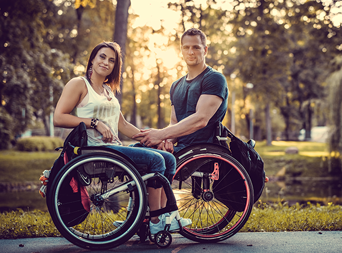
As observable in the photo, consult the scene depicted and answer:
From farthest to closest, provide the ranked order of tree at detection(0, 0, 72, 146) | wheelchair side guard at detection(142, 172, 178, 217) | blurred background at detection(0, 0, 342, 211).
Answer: blurred background at detection(0, 0, 342, 211) → tree at detection(0, 0, 72, 146) → wheelchair side guard at detection(142, 172, 178, 217)

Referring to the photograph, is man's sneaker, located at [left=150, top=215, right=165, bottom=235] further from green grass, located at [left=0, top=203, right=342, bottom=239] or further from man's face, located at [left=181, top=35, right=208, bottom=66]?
man's face, located at [left=181, top=35, right=208, bottom=66]

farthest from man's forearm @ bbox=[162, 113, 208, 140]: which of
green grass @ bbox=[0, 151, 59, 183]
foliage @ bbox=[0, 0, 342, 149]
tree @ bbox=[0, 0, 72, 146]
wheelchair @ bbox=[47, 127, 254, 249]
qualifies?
green grass @ bbox=[0, 151, 59, 183]

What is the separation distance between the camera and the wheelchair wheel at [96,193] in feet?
9.45

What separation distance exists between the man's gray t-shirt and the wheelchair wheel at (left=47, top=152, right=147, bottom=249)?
73 cm

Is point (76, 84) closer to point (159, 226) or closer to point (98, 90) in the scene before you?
point (98, 90)

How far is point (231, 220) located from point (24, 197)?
9.48 m

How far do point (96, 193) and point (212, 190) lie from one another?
107cm

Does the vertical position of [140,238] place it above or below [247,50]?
below

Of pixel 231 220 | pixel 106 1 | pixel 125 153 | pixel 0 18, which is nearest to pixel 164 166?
pixel 125 153

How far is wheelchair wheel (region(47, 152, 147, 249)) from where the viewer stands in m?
2.88

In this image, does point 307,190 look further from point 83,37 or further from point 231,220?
point 83,37

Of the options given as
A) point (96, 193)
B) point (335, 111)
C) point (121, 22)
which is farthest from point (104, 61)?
point (335, 111)

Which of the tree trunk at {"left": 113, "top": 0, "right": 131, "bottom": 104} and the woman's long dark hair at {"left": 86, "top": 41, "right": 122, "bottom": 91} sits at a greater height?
the tree trunk at {"left": 113, "top": 0, "right": 131, "bottom": 104}

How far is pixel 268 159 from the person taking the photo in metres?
19.6
